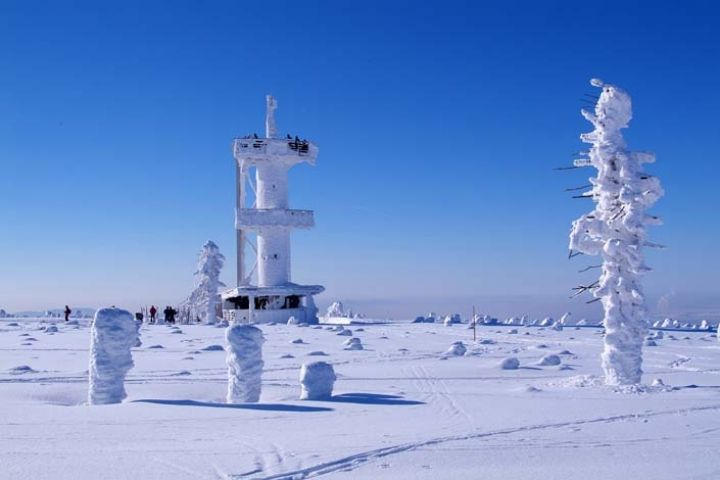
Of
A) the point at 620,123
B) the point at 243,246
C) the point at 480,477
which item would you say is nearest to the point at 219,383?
the point at 480,477

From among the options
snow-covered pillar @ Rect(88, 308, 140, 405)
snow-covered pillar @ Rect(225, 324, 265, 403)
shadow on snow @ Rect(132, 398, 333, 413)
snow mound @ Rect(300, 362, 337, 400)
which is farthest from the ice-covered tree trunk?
snow-covered pillar @ Rect(88, 308, 140, 405)

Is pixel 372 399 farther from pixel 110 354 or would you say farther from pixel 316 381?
pixel 110 354

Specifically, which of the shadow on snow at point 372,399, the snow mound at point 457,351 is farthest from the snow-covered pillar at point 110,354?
the snow mound at point 457,351

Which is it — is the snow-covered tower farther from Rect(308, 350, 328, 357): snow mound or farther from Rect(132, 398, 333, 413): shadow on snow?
Rect(132, 398, 333, 413): shadow on snow

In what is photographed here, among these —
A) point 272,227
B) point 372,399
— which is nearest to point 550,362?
point 372,399

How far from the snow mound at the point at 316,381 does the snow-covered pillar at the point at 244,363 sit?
998mm

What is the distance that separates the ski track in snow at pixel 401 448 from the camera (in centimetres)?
893

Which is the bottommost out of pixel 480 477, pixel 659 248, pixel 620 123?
pixel 480 477

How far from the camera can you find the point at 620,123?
18.0m

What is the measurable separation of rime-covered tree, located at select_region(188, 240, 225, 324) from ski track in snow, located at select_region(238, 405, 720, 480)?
43.2 m

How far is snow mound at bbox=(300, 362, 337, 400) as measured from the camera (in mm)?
15477

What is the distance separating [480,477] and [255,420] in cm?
517

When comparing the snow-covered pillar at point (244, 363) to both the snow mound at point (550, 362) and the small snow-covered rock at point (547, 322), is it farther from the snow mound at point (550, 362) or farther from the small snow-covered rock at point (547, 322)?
the small snow-covered rock at point (547, 322)

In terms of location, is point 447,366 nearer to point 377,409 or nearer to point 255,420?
point 377,409
